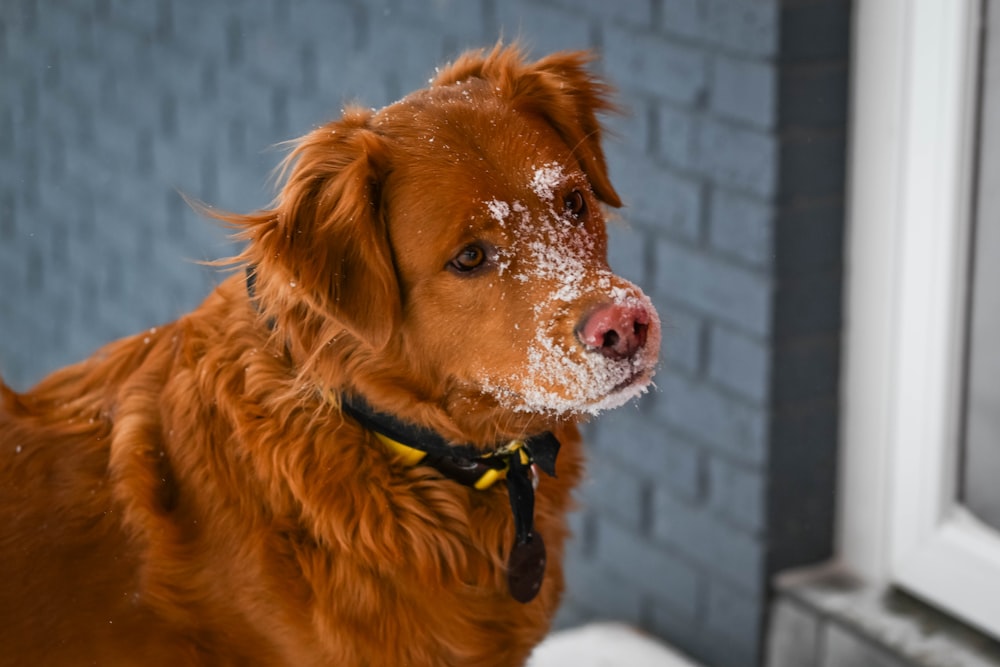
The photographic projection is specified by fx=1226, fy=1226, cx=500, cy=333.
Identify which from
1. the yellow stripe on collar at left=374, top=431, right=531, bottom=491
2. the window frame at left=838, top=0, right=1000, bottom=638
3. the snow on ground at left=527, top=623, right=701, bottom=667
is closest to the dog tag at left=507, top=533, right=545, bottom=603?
the yellow stripe on collar at left=374, top=431, right=531, bottom=491

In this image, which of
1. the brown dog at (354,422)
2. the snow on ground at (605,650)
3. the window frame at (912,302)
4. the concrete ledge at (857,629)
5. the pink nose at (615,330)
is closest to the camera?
the pink nose at (615,330)

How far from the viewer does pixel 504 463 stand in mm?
2043

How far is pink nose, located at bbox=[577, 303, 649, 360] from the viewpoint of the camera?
1.70m

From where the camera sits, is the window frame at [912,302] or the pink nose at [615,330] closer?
the pink nose at [615,330]

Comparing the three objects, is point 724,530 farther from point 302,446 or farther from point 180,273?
point 180,273

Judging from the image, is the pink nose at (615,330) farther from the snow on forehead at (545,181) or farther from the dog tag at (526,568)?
the dog tag at (526,568)

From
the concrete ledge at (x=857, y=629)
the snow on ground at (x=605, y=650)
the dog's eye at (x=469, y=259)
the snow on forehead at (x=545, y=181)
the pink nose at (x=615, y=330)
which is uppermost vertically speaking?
the snow on forehead at (x=545, y=181)

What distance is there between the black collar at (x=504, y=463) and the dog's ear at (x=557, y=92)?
0.46 meters

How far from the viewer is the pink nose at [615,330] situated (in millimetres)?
1696

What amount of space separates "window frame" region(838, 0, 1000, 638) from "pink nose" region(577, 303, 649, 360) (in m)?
1.23

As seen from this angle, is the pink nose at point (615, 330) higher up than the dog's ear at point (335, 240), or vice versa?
the dog's ear at point (335, 240)

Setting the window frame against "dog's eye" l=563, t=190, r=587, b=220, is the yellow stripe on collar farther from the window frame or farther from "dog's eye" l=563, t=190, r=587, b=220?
the window frame

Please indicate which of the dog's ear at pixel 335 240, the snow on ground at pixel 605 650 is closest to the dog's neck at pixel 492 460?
the dog's ear at pixel 335 240

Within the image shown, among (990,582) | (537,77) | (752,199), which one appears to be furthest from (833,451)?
(537,77)
